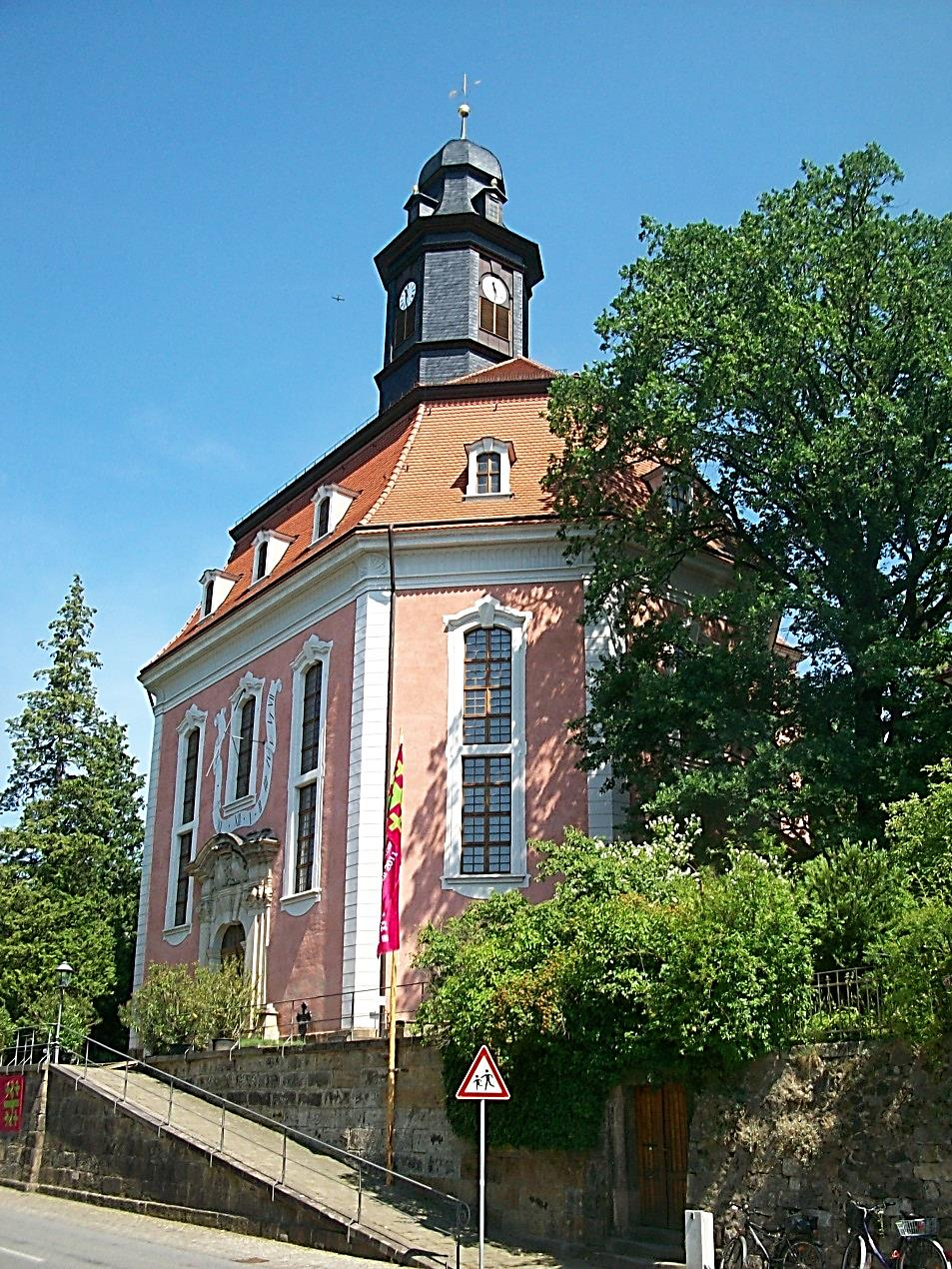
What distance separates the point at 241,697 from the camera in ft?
104

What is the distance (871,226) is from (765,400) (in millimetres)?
3382

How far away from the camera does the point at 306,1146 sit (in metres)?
20.8

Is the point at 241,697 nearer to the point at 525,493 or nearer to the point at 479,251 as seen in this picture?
the point at 525,493

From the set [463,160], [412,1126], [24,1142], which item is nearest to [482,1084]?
[412,1126]

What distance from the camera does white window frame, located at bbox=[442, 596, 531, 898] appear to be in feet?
82.9

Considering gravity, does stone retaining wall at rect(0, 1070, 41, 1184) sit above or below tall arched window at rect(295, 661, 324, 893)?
below

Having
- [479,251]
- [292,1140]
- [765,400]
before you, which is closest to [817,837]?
[765,400]

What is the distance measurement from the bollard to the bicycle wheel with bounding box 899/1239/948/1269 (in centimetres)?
197

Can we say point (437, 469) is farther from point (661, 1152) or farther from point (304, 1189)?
point (661, 1152)

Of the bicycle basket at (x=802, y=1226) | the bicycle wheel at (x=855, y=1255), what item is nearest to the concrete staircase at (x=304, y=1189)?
the bicycle basket at (x=802, y=1226)

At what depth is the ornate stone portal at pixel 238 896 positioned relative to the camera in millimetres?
28062

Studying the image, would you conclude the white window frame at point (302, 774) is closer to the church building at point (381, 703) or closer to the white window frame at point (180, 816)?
the church building at point (381, 703)

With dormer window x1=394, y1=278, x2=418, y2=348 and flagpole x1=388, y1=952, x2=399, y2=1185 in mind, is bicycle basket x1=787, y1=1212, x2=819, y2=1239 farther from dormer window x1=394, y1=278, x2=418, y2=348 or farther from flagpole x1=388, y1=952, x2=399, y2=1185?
dormer window x1=394, y1=278, x2=418, y2=348

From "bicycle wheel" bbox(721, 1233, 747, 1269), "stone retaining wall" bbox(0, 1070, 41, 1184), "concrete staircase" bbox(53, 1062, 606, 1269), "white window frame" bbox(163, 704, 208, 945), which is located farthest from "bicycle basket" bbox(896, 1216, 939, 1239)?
"white window frame" bbox(163, 704, 208, 945)
